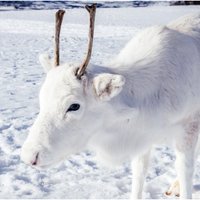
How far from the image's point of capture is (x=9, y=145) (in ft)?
16.1

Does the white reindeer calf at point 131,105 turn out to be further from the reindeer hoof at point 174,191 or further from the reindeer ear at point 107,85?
the reindeer hoof at point 174,191

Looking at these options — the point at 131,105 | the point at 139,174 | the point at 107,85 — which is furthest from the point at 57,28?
the point at 139,174

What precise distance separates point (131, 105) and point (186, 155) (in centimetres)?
73

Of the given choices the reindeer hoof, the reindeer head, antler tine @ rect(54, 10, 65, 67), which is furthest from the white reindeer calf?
the reindeer hoof

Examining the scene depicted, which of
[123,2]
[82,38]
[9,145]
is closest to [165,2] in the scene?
[123,2]

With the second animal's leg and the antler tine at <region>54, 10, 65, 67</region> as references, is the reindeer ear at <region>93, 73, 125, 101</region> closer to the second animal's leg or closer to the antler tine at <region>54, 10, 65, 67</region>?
the antler tine at <region>54, 10, 65, 67</region>

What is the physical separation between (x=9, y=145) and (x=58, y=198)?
1.28 metres

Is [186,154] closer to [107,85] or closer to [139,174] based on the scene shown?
[139,174]

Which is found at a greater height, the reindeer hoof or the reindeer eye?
the reindeer eye

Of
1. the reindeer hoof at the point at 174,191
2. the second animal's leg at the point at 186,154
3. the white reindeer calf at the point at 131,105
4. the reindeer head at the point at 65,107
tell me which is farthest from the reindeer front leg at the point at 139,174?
the reindeer head at the point at 65,107

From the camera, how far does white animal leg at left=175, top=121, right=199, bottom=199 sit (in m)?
3.50

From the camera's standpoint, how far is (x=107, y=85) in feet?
8.98

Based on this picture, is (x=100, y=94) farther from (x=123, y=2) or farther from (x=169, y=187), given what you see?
(x=123, y=2)

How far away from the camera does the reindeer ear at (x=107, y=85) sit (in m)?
2.68
